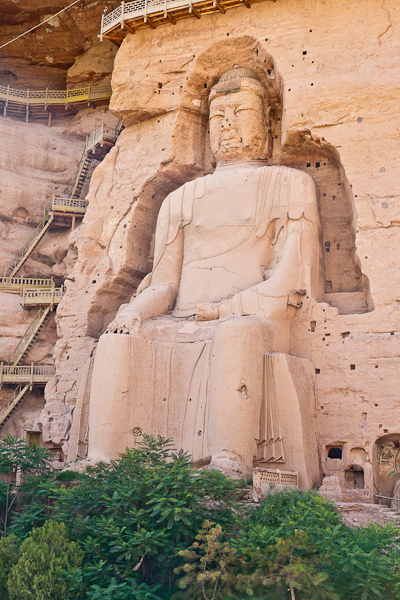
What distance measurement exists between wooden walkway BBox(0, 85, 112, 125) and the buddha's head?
5018mm

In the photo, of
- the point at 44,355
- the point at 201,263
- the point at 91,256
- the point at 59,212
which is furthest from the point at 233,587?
the point at 59,212

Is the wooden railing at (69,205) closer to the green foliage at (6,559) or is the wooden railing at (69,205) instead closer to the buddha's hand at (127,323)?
A: the buddha's hand at (127,323)

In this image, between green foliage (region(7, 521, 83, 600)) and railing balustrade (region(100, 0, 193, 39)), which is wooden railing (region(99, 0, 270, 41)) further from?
green foliage (region(7, 521, 83, 600))

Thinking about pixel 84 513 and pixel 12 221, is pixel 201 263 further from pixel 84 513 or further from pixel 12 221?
pixel 12 221

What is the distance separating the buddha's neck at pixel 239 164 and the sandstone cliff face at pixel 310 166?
44cm

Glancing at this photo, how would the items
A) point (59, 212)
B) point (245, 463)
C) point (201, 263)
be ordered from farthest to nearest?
1. point (59, 212)
2. point (201, 263)
3. point (245, 463)

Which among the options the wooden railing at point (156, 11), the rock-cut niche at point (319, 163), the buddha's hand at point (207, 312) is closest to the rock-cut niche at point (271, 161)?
the rock-cut niche at point (319, 163)

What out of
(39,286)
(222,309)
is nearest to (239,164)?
(222,309)

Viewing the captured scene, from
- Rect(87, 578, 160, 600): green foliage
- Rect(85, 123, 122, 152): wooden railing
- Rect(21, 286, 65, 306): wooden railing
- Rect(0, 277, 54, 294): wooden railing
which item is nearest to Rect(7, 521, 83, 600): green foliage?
Rect(87, 578, 160, 600): green foliage

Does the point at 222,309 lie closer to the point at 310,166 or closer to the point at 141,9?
the point at 310,166

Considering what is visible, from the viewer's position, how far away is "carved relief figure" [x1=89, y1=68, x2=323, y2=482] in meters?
8.55

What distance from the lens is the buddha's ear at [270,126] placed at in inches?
440

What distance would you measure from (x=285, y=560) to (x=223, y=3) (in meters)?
7.93

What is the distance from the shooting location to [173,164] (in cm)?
1150
